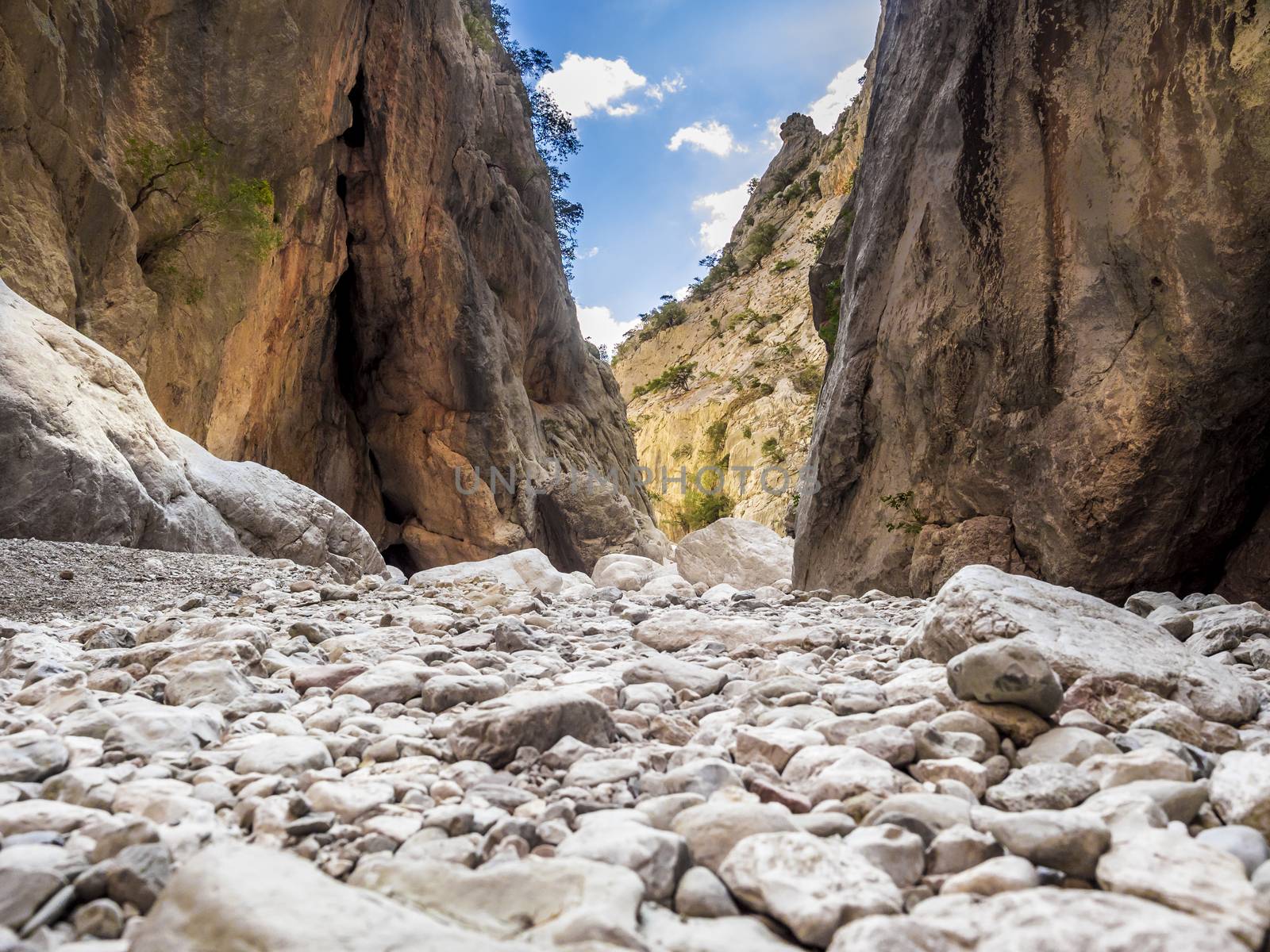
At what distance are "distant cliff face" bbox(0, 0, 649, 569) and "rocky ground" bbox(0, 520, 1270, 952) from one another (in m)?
6.74

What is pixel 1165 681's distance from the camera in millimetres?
2111

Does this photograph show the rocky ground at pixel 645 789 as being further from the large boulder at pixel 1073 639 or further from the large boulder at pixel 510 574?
the large boulder at pixel 510 574

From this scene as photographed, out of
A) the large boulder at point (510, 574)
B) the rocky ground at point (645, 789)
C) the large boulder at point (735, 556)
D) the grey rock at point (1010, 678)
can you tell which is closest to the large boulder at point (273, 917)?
the rocky ground at point (645, 789)

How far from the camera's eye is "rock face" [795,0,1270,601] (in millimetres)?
4090

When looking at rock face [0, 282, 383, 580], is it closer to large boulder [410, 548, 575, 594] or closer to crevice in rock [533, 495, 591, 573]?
large boulder [410, 548, 575, 594]

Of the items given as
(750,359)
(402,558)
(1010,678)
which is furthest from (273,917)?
(750,359)

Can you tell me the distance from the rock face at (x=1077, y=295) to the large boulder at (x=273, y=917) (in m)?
4.88

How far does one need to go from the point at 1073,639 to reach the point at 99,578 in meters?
4.36

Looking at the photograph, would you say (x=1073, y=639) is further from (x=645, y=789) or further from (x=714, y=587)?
(x=714, y=587)

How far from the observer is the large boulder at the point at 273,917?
0.87 metres

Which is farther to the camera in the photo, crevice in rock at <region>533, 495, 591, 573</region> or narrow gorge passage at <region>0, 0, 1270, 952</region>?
crevice in rock at <region>533, 495, 591, 573</region>

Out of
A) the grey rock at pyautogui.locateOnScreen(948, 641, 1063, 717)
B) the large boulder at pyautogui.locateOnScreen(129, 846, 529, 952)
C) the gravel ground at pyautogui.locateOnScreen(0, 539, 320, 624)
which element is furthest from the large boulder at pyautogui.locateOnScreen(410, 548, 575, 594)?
the large boulder at pyautogui.locateOnScreen(129, 846, 529, 952)

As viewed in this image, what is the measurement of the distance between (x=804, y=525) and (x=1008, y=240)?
3.45m

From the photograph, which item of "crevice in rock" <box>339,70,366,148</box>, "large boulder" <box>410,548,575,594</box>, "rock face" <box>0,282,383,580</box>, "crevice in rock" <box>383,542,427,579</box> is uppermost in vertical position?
"crevice in rock" <box>339,70,366,148</box>
